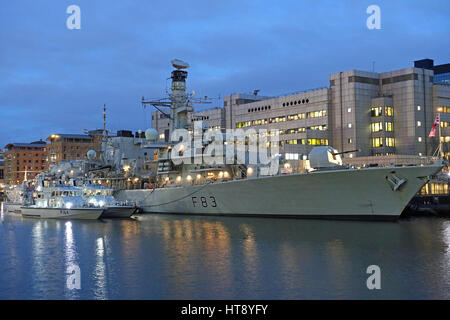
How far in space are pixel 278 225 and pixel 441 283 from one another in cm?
1658

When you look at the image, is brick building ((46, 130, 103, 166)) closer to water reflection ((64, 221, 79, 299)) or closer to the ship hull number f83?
the ship hull number f83

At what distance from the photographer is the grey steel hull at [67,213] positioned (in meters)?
39.7

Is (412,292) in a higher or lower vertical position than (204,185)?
lower

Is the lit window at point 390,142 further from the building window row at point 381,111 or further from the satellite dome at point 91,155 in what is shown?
the satellite dome at point 91,155

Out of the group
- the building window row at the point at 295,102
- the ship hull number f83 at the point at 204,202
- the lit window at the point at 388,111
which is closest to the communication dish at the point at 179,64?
the ship hull number f83 at the point at 204,202

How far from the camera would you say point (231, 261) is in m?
20.3

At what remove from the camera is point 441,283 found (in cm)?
1614

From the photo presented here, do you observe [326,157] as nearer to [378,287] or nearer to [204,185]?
[204,185]

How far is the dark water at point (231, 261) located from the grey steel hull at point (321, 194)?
4.23ft

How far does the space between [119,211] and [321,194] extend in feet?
61.4

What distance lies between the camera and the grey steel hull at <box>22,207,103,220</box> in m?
39.7

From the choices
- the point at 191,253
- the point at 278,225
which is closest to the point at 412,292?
the point at 191,253

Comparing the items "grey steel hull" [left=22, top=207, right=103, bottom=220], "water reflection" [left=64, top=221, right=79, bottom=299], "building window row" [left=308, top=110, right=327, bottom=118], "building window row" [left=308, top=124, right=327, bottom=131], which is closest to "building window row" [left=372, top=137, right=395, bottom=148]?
"building window row" [left=308, top=124, right=327, bottom=131]
